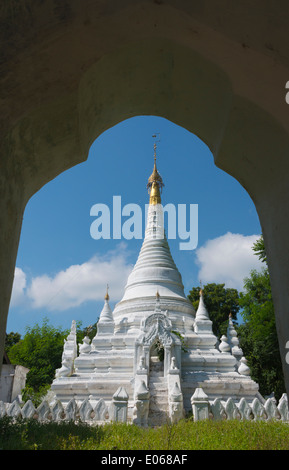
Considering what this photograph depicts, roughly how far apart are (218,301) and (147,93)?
3695cm

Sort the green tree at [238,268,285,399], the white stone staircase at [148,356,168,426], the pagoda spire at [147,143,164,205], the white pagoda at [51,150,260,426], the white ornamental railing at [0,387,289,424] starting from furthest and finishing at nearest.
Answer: the pagoda spire at [147,143,164,205], the green tree at [238,268,285,399], the white pagoda at [51,150,260,426], the white stone staircase at [148,356,168,426], the white ornamental railing at [0,387,289,424]

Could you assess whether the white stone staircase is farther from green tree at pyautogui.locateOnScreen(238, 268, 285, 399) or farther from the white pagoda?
green tree at pyautogui.locateOnScreen(238, 268, 285, 399)

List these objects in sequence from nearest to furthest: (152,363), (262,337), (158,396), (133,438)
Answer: (133,438) < (158,396) < (152,363) < (262,337)

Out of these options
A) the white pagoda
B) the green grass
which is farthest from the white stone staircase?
the green grass

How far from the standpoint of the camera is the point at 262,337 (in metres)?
19.2

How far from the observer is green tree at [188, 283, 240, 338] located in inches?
1467

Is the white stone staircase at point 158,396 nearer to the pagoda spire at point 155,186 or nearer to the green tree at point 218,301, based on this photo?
the pagoda spire at point 155,186

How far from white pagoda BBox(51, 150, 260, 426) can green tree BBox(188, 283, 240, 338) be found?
15812 millimetres

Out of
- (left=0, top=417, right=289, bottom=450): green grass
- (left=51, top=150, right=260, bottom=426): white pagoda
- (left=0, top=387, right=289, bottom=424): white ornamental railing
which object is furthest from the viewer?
(left=51, top=150, right=260, bottom=426): white pagoda

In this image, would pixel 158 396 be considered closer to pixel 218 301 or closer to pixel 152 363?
pixel 152 363

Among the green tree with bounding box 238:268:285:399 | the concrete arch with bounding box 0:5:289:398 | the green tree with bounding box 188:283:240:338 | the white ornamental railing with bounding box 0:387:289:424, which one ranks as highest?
the green tree with bounding box 188:283:240:338

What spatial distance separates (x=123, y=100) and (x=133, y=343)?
1597cm

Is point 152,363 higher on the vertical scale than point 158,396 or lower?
higher

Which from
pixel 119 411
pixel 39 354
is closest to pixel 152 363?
pixel 119 411
